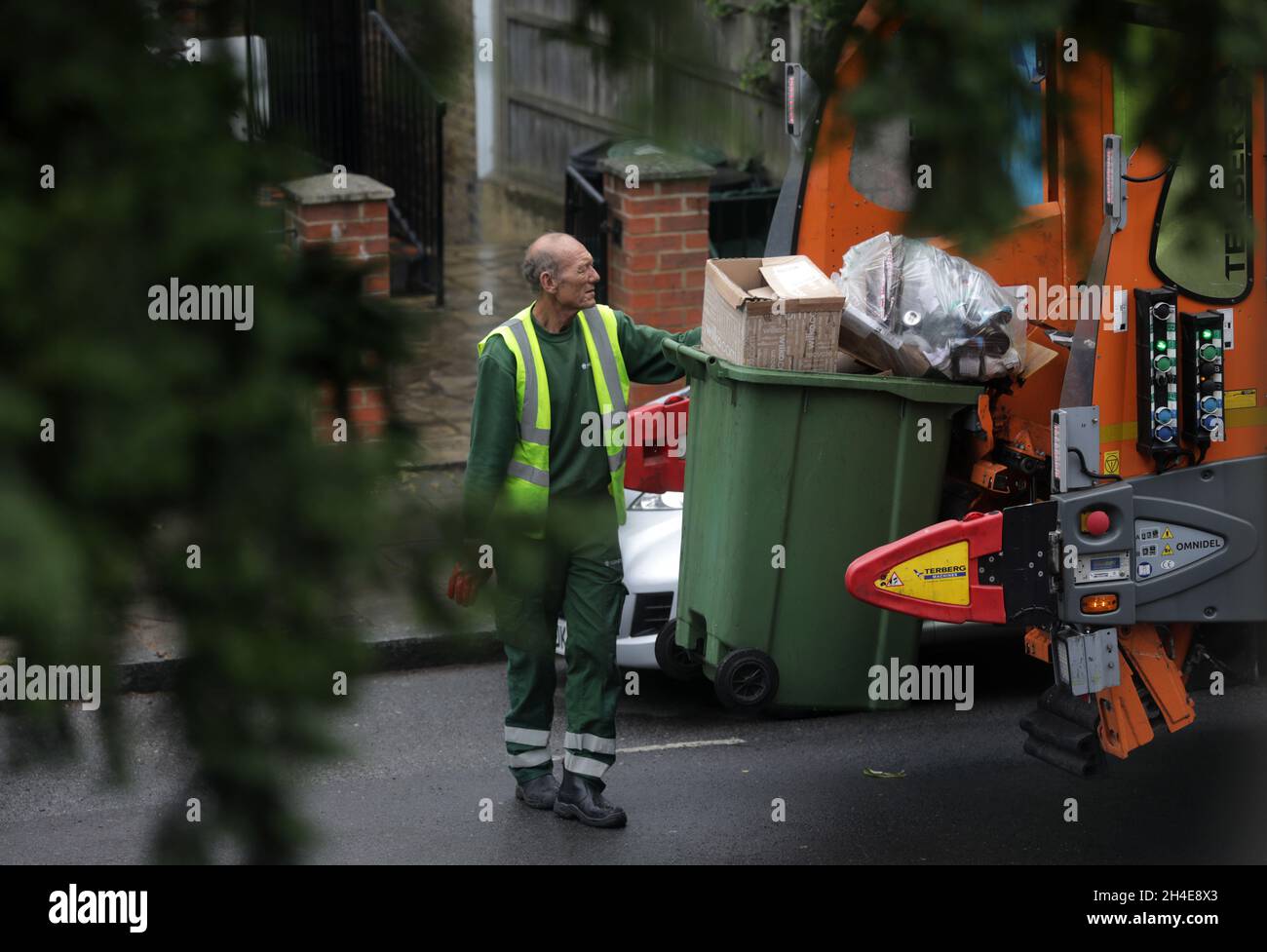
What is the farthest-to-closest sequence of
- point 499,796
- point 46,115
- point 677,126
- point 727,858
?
point 499,796 → point 727,858 → point 677,126 → point 46,115

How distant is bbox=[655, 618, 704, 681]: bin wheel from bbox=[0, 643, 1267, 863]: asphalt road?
27cm

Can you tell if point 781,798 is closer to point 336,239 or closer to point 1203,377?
point 1203,377

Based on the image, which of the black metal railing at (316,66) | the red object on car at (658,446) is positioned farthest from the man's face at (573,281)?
the black metal railing at (316,66)

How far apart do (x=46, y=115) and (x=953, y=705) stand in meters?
5.31

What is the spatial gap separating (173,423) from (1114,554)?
3.75m

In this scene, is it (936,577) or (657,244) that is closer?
(936,577)

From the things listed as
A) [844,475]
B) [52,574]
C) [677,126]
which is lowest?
[844,475]

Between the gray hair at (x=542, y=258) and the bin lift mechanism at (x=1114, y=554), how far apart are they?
1.31m

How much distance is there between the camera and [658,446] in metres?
6.13

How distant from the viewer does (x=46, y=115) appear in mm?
1622

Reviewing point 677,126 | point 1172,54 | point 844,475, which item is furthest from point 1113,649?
point 677,126

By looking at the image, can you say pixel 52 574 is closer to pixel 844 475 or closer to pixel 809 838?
pixel 844 475

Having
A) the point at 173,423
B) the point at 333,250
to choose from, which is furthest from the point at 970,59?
the point at 173,423

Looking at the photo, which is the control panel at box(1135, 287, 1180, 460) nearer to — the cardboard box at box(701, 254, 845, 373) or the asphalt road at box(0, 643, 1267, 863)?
the cardboard box at box(701, 254, 845, 373)
